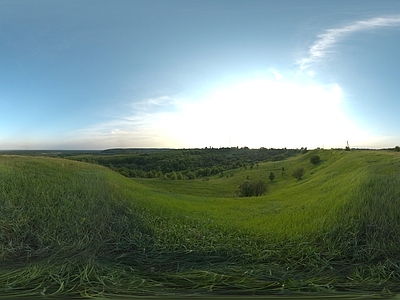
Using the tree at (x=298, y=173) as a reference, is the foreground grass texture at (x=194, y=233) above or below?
below

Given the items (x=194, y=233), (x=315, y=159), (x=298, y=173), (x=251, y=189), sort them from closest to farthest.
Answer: (x=194, y=233) < (x=251, y=189) < (x=298, y=173) < (x=315, y=159)

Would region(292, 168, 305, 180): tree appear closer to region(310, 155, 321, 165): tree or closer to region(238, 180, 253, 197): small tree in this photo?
region(310, 155, 321, 165): tree

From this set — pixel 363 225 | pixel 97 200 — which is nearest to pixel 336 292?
pixel 363 225

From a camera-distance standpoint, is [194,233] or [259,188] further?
[259,188]

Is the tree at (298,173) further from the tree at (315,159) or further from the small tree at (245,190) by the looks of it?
the small tree at (245,190)

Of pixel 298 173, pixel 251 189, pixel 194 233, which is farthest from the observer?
pixel 298 173

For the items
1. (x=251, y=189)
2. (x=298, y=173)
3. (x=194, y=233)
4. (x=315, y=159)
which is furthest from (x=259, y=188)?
(x=194, y=233)

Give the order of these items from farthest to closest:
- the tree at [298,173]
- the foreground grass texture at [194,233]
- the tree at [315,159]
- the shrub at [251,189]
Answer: the tree at [315,159] → the tree at [298,173] → the shrub at [251,189] → the foreground grass texture at [194,233]

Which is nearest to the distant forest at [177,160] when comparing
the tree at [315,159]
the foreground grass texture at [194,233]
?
the foreground grass texture at [194,233]

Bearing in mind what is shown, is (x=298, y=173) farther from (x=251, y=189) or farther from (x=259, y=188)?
(x=251, y=189)
